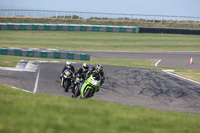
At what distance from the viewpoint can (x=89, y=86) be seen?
1337cm

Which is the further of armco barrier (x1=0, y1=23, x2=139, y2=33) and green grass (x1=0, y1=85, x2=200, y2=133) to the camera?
armco barrier (x1=0, y1=23, x2=139, y2=33)

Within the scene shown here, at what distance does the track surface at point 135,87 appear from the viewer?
15008mm

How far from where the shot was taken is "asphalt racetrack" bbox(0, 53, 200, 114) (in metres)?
15.1

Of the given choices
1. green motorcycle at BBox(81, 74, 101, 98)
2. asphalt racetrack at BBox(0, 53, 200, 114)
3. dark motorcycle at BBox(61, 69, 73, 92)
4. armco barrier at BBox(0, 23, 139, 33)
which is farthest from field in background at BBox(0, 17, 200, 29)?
green motorcycle at BBox(81, 74, 101, 98)

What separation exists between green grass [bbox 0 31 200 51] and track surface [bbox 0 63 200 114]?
1885 centimetres

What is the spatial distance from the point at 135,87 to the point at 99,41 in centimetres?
2882

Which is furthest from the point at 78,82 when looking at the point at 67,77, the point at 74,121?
the point at 74,121

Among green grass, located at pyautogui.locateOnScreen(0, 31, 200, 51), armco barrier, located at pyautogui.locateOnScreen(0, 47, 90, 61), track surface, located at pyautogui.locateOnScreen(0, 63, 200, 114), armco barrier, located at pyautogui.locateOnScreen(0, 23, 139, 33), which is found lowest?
track surface, located at pyautogui.locateOnScreen(0, 63, 200, 114)

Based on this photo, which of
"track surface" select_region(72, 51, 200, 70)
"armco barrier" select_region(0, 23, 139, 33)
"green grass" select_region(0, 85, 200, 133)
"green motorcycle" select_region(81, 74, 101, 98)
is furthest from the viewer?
"armco barrier" select_region(0, 23, 139, 33)

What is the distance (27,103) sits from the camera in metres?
7.61

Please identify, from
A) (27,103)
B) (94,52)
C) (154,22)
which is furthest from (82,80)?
(154,22)

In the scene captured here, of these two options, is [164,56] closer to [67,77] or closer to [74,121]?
[67,77]

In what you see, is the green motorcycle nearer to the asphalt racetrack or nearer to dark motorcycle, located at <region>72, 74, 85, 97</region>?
dark motorcycle, located at <region>72, 74, 85, 97</region>

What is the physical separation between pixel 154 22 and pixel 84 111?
190 feet
